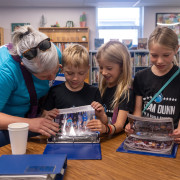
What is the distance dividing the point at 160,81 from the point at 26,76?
833 mm

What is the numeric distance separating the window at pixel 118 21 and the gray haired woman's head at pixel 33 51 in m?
6.06

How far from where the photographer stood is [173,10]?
6840 mm

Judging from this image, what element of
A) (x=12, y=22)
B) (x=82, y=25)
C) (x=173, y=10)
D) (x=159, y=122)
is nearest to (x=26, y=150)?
(x=159, y=122)

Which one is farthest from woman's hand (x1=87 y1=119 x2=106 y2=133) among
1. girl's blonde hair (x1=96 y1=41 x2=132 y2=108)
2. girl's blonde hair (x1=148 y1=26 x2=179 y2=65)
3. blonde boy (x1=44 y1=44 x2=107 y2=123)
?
girl's blonde hair (x1=148 y1=26 x2=179 y2=65)

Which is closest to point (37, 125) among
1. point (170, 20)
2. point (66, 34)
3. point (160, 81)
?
point (160, 81)

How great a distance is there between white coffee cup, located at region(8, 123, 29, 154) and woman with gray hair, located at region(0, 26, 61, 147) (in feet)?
0.53

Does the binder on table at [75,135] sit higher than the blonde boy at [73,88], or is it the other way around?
the blonde boy at [73,88]

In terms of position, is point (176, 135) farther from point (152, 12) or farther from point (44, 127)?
point (152, 12)

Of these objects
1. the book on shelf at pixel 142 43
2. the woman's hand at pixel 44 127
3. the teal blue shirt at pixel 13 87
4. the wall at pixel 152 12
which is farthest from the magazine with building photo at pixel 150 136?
the wall at pixel 152 12

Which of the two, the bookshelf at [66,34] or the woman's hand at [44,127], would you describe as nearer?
the woman's hand at [44,127]

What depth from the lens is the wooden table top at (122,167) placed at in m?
0.72

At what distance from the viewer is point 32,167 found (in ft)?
2.23

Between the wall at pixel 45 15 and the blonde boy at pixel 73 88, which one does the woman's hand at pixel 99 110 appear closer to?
the blonde boy at pixel 73 88

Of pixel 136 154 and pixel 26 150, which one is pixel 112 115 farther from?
pixel 26 150
